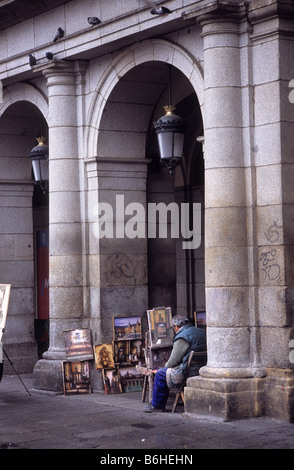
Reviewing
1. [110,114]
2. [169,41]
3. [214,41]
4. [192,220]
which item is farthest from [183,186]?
[214,41]

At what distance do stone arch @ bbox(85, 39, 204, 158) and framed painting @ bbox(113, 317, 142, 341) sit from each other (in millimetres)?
2464

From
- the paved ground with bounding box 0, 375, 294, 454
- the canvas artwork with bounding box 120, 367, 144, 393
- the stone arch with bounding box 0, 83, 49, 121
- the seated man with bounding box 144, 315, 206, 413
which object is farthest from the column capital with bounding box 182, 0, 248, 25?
the canvas artwork with bounding box 120, 367, 144, 393

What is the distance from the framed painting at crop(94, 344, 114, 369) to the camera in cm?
1285

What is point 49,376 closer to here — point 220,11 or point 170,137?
point 170,137

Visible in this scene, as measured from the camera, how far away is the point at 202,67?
11234 millimetres

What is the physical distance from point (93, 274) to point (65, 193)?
1.28m

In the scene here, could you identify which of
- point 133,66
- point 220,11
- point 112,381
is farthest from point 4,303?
point 220,11

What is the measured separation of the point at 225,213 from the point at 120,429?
2.80m

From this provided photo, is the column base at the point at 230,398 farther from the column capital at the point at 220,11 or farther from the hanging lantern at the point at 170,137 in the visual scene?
the column capital at the point at 220,11

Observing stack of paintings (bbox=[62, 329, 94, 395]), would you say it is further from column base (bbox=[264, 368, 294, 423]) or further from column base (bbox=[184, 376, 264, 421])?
column base (bbox=[264, 368, 294, 423])

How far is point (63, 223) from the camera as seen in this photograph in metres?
13.3

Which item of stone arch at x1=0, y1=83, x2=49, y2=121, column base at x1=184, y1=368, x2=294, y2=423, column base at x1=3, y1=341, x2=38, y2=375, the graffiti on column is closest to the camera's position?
column base at x1=184, y1=368, x2=294, y2=423

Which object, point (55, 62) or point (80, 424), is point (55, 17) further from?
point (80, 424)

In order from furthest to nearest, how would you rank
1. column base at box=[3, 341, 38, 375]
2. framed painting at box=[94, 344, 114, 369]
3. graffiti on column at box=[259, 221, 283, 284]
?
1. column base at box=[3, 341, 38, 375]
2. framed painting at box=[94, 344, 114, 369]
3. graffiti on column at box=[259, 221, 283, 284]
